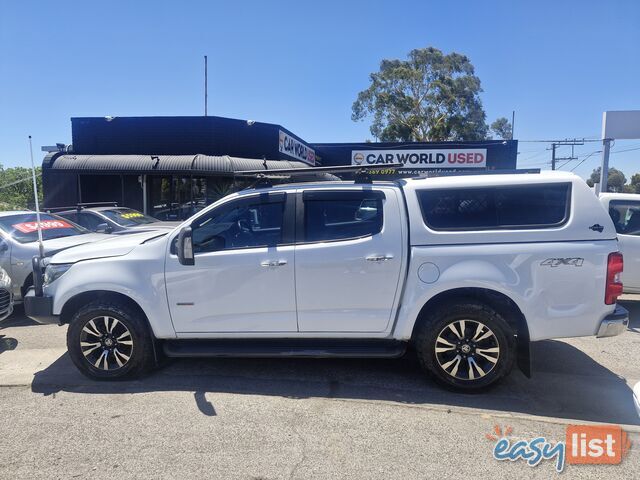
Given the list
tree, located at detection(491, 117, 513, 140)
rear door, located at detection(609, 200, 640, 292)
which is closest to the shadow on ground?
rear door, located at detection(609, 200, 640, 292)

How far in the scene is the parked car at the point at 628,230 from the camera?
6652mm

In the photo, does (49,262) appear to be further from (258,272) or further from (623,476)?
(623,476)

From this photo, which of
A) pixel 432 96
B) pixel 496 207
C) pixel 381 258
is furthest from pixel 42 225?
pixel 432 96

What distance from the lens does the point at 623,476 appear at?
3035 millimetres

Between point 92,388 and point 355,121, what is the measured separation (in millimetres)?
44101

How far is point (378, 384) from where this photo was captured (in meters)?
4.48

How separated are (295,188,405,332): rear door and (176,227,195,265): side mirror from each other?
0.96 metres

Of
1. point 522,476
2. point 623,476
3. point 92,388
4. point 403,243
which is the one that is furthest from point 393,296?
point 92,388

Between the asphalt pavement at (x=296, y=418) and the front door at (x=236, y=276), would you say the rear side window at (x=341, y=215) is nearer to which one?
the front door at (x=236, y=276)

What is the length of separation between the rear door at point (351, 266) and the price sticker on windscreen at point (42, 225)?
556cm

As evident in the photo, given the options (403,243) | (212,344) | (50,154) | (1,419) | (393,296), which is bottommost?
(1,419)

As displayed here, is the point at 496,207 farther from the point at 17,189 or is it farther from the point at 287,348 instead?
the point at 17,189

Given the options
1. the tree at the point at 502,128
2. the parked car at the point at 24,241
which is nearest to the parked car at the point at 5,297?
the parked car at the point at 24,241

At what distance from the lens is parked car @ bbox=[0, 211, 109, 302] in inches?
277
